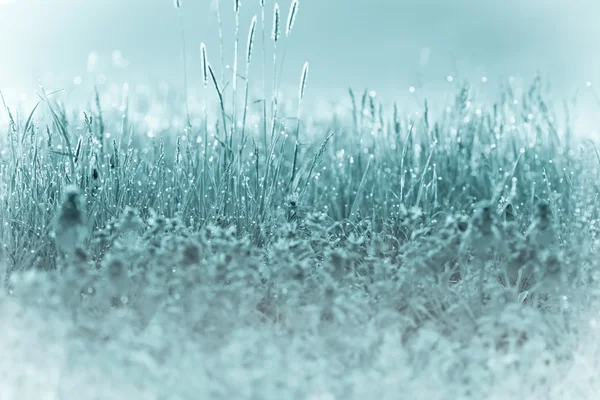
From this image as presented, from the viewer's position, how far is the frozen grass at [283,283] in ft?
6.82

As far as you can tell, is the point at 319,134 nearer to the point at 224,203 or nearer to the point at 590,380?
the point at 224,203

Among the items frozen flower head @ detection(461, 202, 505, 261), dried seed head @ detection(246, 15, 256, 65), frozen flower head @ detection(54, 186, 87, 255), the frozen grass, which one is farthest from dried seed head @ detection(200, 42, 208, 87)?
frozen flower head @ detection(461, 202, 505, 261)

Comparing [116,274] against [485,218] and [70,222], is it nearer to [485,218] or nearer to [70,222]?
[70,222]

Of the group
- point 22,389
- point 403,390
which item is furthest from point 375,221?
point 22,389

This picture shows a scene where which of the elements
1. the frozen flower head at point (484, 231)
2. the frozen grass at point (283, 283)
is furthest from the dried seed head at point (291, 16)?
the frozen flower head at point (484, 231)

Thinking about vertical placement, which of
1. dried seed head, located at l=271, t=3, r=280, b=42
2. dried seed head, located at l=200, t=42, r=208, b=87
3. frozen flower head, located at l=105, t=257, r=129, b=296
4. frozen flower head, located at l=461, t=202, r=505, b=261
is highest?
dried seed head, located at l=271, t=3, r=280, b=42

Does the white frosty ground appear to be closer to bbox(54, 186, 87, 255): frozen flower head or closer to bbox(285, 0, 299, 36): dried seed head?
bbox(54, 186, 87, 255): frozen flower head

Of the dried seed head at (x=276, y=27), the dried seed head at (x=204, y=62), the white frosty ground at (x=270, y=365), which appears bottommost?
the white frosty ground at (x=270, y=365)

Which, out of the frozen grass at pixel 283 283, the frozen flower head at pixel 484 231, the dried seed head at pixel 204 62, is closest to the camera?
the frozen grass at pixel 283 283

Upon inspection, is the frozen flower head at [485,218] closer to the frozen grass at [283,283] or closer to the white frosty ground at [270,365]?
the frozen grass at [283,283]

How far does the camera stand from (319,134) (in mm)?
5812

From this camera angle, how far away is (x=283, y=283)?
2.71 meters

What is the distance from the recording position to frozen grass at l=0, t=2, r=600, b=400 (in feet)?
6.82

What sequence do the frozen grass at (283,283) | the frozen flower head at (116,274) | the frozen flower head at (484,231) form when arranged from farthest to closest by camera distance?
1. the frozen flower head at (484,231)
2. the frozen flower head at (116,274)
3. the frozen grass at (283,283)
